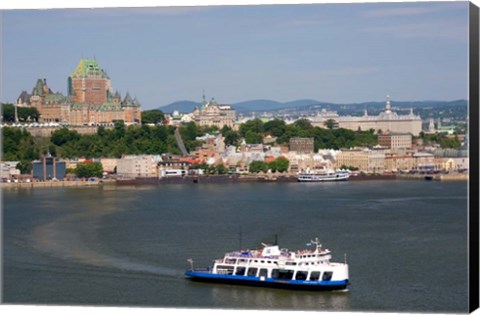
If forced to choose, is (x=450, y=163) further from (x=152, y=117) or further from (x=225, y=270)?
(x=225, y=270)

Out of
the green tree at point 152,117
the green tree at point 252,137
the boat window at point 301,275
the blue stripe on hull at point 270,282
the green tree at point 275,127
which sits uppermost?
the green tree at point 152,117

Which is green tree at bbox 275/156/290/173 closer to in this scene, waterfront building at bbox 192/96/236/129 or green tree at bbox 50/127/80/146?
waterfront building at bbox 192/96/236/129

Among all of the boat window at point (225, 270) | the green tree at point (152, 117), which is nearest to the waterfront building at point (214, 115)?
the green tree at point (152, 117)

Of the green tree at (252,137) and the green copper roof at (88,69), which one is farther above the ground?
the green copper roof at (88,69)

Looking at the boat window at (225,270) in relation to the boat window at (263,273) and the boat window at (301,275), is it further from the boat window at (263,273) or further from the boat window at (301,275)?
the boat window at (301,275)

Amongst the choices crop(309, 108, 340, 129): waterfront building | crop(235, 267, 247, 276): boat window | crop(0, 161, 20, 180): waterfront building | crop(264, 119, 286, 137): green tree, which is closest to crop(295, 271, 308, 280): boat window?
crop(235, 267, 247, 276): boat window

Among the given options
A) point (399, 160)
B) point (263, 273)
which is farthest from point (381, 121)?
point (263, 273)
